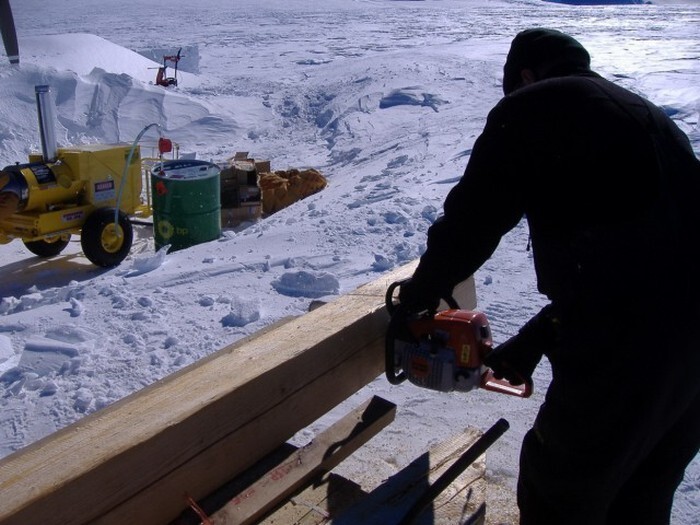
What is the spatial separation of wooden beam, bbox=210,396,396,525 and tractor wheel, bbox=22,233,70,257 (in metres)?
5.78

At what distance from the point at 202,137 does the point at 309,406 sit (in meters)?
12.3

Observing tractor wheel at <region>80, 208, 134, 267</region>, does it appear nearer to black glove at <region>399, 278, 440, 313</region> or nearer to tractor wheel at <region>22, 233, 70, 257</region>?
tractor wheel at <region>22, 233, 70, 257</region>

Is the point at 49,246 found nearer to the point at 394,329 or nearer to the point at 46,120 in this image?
the point at 46,120

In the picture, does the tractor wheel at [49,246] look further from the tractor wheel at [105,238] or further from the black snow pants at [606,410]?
the black snow pants at [606,410]

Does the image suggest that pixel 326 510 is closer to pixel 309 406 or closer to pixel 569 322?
pixel 309 406

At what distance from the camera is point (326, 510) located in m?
2.53

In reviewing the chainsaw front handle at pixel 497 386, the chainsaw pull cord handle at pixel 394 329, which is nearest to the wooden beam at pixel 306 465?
the chainsaw pull cord handle at pixel 394 329

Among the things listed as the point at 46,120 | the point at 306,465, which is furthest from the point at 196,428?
the point at 46,120

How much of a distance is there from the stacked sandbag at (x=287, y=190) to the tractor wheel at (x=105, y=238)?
2.30 metres

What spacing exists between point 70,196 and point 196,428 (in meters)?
5.99

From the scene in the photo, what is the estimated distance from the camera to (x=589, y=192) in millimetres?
2072

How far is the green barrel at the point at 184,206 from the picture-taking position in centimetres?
802

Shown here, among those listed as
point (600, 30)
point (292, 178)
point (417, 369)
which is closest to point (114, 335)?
point (417, 369)

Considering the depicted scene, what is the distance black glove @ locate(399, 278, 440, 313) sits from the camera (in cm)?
235
